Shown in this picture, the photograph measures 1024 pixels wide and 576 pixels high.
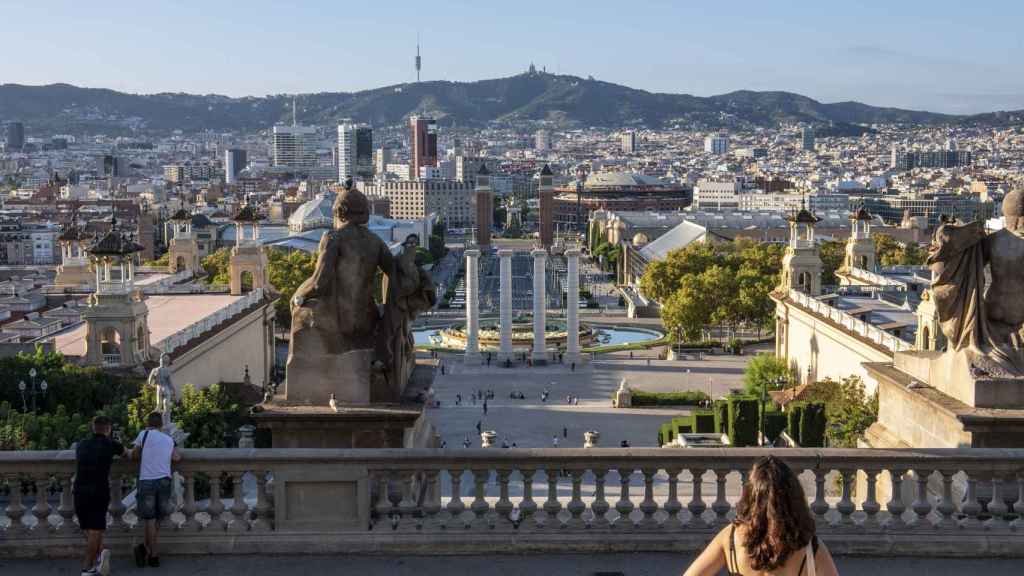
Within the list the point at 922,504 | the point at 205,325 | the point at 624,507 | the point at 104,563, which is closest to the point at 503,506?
the point at 624,507

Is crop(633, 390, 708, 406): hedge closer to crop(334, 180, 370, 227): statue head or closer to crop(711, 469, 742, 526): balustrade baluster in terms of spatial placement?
crop(334, 180, 370, 227): statue head

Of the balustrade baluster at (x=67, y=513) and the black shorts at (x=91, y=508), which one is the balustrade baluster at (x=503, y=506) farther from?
the balustrade baluster at (x=67, y=513)

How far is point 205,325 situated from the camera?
45.5m

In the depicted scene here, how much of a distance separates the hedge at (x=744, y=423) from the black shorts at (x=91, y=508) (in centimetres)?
3046

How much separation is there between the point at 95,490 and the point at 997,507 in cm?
696

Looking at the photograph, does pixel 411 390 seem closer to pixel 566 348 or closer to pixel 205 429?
pixel 205 429

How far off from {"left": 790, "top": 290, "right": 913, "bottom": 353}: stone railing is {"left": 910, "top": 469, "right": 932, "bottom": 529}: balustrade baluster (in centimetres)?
2811

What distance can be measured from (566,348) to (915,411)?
202ft

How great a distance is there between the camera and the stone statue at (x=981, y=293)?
34.0ft

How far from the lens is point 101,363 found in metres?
38.7

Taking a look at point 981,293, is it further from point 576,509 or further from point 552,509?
point 552,509

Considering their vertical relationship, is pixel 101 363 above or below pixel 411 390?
below

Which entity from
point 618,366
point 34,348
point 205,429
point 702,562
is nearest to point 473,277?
point 618,366

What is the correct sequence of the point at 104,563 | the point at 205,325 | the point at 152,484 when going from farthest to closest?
the point at 205,325 → the point at 152,484 → the point at 104,563
